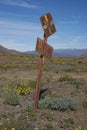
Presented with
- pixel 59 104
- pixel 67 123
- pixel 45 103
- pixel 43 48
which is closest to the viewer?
pixel 67 123

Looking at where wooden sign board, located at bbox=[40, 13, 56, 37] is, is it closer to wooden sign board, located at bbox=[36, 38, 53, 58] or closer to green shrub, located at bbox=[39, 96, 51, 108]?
wooden sign board, located at bbox=[36, 38, 53, 58]

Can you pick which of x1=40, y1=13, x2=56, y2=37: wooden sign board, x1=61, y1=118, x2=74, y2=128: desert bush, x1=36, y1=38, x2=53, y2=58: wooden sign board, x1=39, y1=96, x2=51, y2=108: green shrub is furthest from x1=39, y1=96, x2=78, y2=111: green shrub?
x1=40, y1=13, x2=56, y2=37: wooden sign board

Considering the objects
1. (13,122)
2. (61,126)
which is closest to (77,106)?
(61,126)

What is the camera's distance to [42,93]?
584 inches

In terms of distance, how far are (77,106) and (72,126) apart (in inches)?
77.8

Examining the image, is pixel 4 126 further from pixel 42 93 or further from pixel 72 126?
pixel 42 93

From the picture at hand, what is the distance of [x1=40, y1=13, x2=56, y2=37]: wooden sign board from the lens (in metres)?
11.9

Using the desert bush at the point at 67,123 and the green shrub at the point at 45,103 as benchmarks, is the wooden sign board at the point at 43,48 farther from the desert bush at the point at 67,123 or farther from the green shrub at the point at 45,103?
the desert bush at the point at 67,123

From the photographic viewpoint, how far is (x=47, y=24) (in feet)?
39.4

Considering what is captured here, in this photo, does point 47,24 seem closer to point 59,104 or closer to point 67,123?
point 59,104

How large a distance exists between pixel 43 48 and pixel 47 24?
876 millimetres

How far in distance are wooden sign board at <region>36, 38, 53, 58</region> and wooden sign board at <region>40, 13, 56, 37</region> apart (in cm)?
36

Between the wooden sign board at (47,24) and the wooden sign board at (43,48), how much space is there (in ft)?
1.18

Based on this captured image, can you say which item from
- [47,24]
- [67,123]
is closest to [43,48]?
[47,24]
